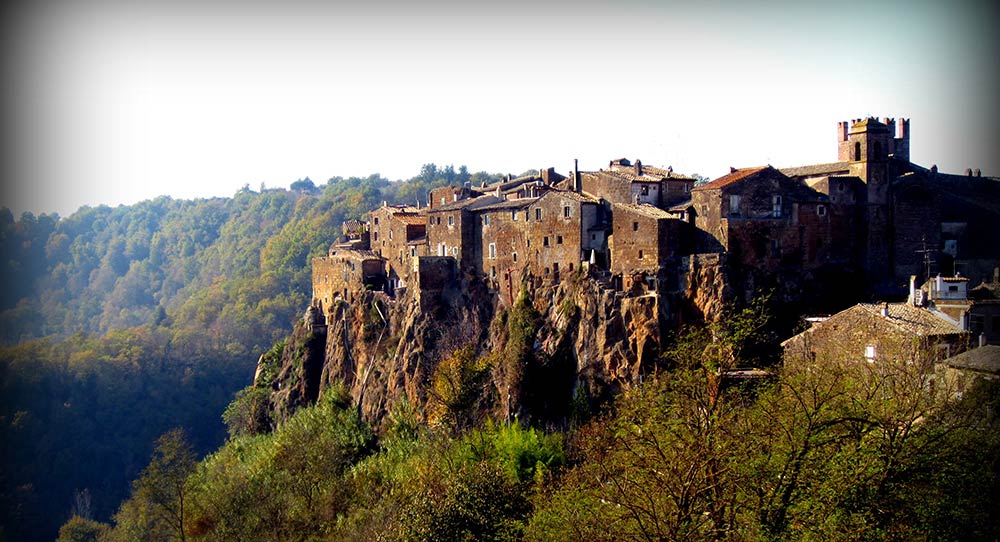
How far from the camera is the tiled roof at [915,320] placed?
102ft

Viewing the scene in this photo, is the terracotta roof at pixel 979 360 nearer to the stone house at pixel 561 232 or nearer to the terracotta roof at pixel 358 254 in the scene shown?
the stone house at pixel 561 232

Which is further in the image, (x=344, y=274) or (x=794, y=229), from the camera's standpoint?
(x=344, y=274)

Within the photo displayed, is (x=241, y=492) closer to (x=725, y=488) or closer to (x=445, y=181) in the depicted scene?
(x=725, y=488)

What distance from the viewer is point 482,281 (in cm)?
4731

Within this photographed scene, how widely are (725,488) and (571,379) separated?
66.5ft

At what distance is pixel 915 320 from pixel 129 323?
126346 millimetres

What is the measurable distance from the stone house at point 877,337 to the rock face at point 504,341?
4.27m

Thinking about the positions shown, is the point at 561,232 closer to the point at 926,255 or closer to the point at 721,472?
the point at 926,255

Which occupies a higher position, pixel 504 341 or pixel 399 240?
pixel 399 240

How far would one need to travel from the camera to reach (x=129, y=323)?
13838 cm

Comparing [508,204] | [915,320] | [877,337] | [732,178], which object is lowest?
[877,337]

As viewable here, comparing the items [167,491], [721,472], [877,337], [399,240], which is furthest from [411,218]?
[721,472]

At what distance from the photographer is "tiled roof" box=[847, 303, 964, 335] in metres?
31.0

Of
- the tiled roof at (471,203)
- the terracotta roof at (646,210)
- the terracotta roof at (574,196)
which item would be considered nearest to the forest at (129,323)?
the tiled roof at (471,203)
